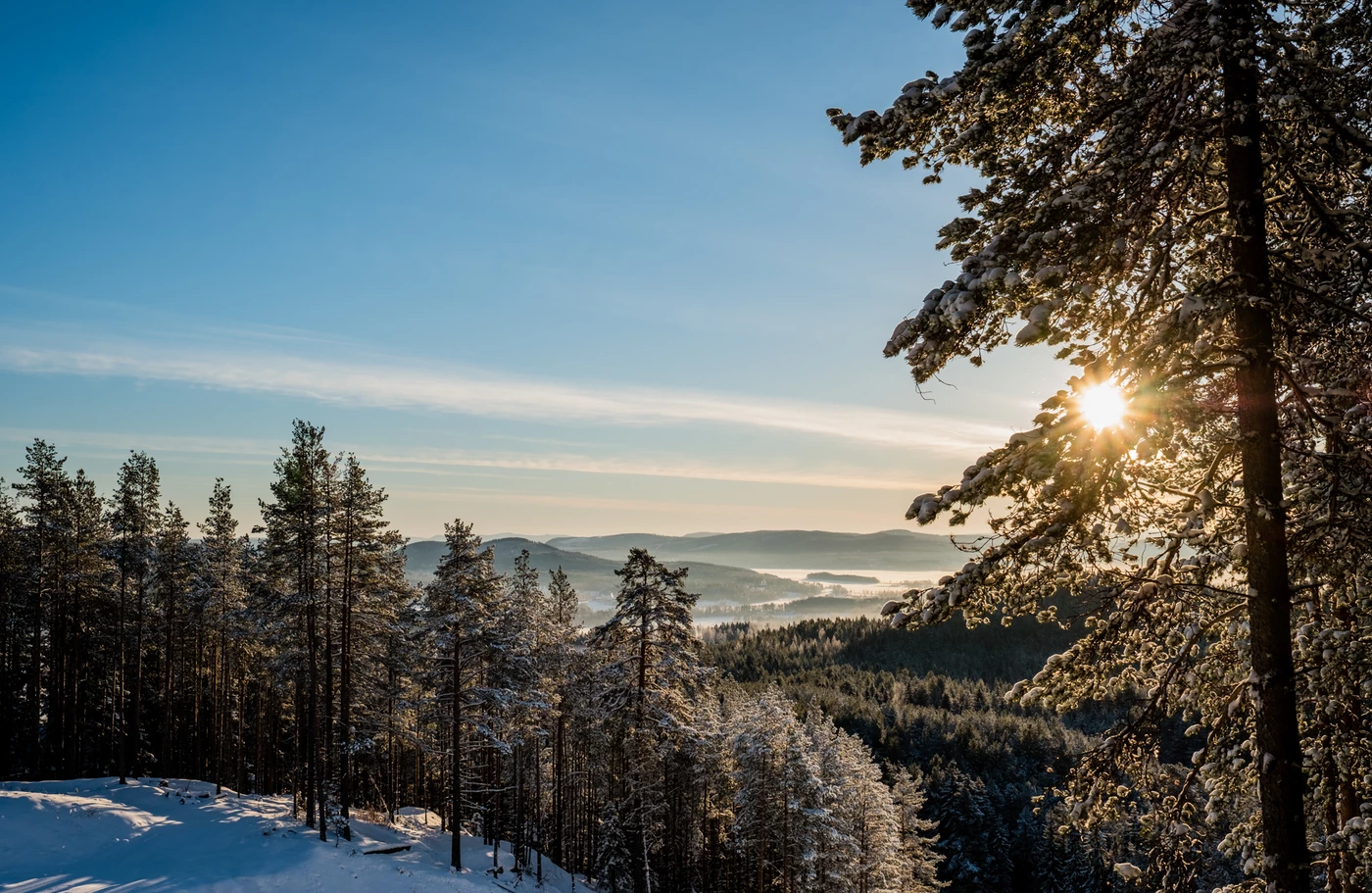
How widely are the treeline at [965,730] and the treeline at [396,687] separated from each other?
9706 mm

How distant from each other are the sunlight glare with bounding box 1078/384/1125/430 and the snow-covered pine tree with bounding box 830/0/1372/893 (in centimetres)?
7

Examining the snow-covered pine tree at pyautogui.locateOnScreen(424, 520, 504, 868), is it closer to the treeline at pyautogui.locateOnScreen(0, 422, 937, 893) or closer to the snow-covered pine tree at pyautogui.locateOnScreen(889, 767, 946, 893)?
the treeline at pyautogui.locateOnScreen(0, 422, 937, 893)

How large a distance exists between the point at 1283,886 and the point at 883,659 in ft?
511

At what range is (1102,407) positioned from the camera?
5.42 m

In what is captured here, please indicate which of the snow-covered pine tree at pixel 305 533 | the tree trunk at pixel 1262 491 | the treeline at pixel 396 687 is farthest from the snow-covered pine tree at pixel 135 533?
the tree trunk at pixel 1262 491

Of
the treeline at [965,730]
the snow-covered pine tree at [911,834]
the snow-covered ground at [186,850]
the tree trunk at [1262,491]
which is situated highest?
the tree trunk at [1262,491]

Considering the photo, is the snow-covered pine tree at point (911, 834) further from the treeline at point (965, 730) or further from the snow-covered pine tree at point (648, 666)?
the snow-covered pine tree at point (648, 666)

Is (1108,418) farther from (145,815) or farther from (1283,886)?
(145,815)

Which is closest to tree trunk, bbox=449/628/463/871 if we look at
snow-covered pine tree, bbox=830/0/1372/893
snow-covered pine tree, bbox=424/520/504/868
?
snow-covered pine tree, bbox=424/520/504/868

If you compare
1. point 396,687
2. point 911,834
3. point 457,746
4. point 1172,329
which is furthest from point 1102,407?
point 911,834

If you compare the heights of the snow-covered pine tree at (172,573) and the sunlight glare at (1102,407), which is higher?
the sunlight glare at (1102,407)

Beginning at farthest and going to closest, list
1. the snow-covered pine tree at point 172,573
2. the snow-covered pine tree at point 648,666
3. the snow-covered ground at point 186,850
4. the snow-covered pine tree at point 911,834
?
the snow-covered pine tree at point 911,834 < the snow-covered pine tree at point 172,573 < the snow-covered pine tree at point 648,666 < the snow-covered ground at point 186,850

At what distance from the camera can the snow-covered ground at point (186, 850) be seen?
62.5 feet

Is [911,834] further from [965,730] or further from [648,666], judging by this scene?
[965,730]
